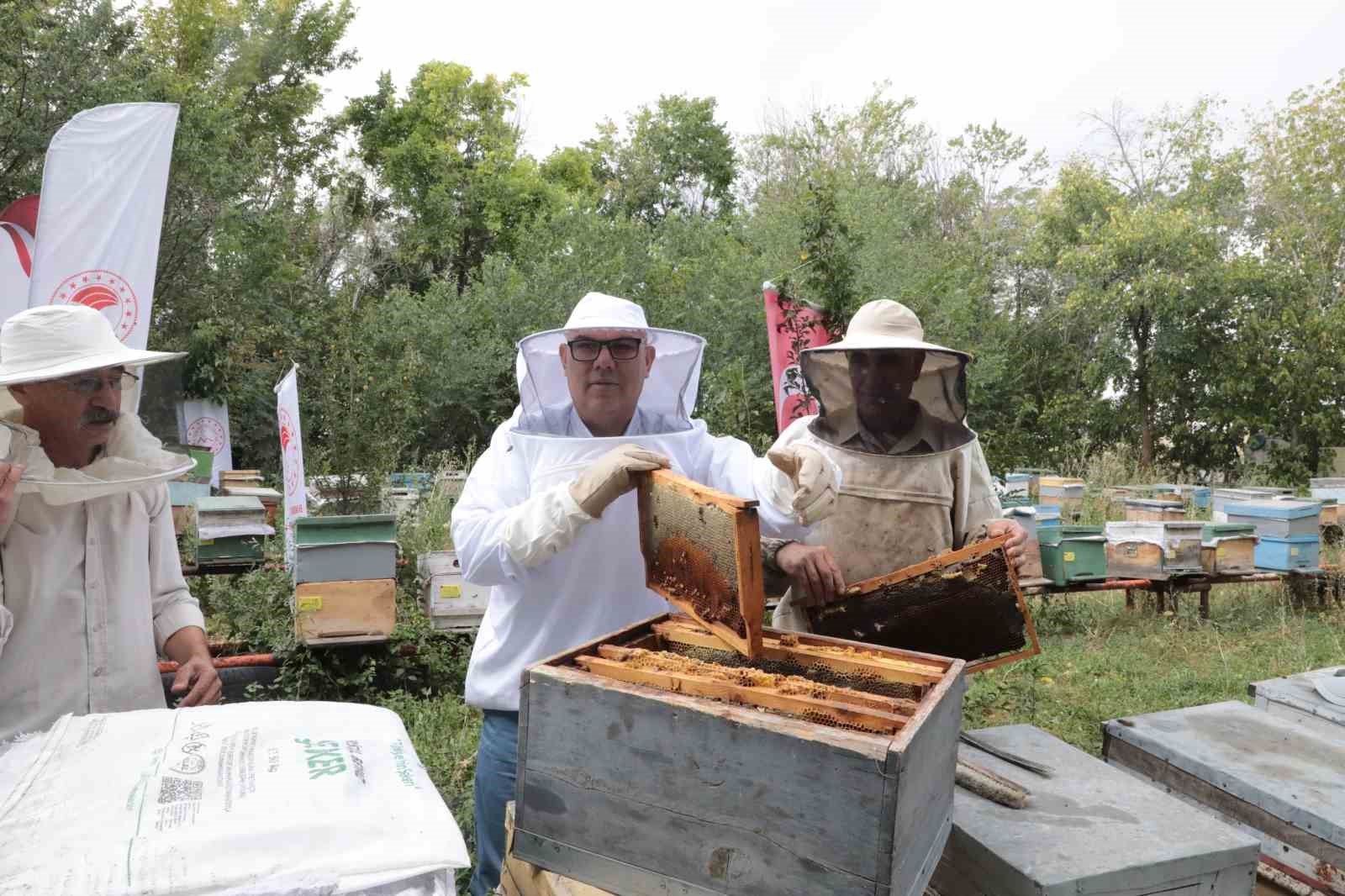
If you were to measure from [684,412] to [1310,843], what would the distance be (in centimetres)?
167

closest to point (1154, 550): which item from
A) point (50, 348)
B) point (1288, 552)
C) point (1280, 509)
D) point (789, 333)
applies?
point (1280, 509)

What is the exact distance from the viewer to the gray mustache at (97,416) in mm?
1902

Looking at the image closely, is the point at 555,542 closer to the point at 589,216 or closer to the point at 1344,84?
the point at 589,216

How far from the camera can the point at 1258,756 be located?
2131 mm

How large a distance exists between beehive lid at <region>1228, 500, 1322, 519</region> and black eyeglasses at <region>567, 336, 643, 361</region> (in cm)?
775

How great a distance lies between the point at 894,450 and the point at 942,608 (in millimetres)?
688

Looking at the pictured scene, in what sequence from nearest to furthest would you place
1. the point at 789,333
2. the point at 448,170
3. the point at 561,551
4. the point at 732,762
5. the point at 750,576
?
1. the point at 732,762
2. the point at 750,576
3. the point at 561,551
4. the point at 789,333
5. the point at 448,170

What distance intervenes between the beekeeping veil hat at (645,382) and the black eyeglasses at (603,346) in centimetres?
8

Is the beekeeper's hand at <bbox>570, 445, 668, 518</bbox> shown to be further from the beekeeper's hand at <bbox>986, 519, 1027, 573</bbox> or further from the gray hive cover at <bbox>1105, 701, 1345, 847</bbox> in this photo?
the gray hive cover at <bbox>1105, 701, 1345, 847</bbox>

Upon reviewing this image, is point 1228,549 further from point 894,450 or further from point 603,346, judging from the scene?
point 603,346

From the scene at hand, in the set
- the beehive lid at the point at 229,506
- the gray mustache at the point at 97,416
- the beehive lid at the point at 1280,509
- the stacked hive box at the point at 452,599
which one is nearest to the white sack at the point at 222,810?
the gray mustache at the point at 97,416

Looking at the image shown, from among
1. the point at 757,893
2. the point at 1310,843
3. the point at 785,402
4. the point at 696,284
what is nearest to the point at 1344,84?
the point at 696,284

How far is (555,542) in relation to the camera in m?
1.81

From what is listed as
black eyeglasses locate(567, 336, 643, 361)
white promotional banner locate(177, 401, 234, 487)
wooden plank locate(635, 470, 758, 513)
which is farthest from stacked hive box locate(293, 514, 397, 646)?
white promotional banner locate(177, 401, 234, 487)
